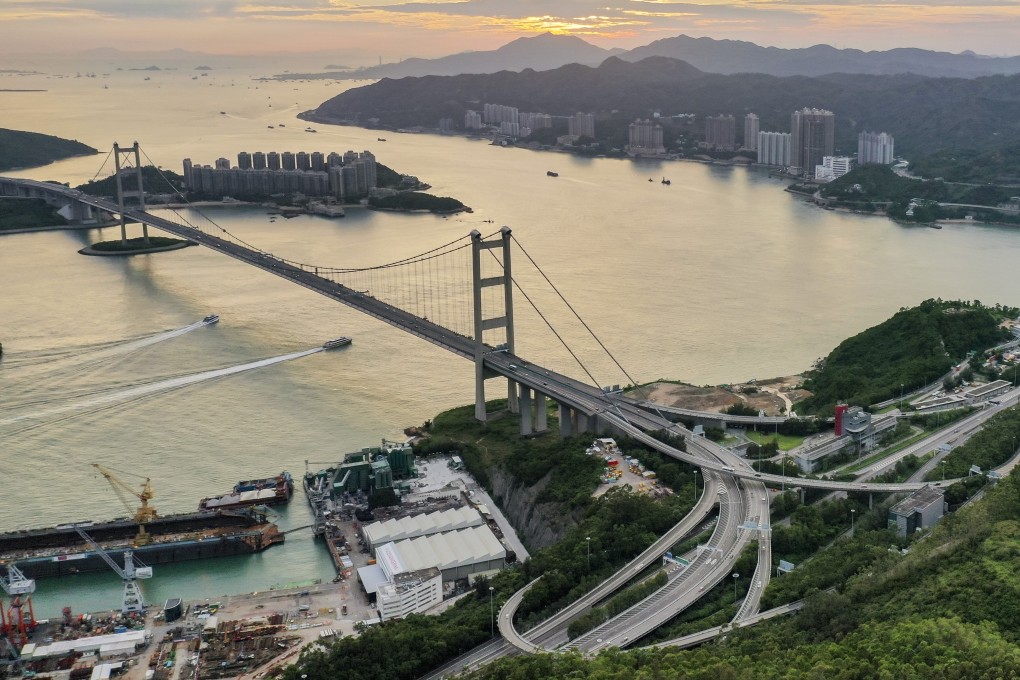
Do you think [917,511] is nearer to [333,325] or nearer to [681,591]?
[681,591]

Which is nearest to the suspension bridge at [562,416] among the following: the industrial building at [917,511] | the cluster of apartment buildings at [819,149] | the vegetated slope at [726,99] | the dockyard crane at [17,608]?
the industrial building at [917,511]

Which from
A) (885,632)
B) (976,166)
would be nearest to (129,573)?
(885,632)

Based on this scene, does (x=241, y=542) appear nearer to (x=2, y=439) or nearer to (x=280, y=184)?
(x=2, y=439)

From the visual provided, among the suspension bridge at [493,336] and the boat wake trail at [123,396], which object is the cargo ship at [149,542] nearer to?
the boat wake trail at [123,396]

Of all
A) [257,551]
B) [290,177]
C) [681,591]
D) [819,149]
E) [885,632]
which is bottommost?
[257,551]

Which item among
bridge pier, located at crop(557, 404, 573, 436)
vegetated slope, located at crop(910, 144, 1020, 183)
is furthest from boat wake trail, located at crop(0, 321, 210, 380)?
vegetated slope, located at crop(910, 144, 1020, 183)

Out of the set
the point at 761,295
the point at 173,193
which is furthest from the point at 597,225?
the point at 173,193

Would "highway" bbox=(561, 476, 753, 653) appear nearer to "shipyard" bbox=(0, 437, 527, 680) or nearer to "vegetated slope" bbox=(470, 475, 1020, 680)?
"vegetated slope" bbox=(470, 475, 1020, 680)
